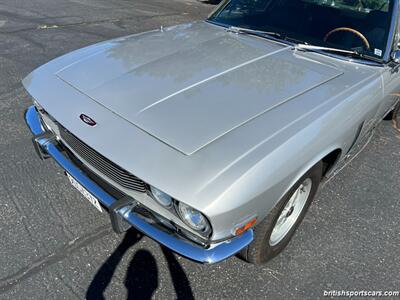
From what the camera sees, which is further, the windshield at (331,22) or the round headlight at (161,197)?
the windshield at (331,22)

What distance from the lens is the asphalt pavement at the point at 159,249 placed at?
7.27 ft

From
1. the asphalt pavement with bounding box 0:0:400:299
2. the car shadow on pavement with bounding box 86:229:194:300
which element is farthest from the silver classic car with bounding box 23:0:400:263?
the car shadow on pavement with bounding box 86:229:194:300

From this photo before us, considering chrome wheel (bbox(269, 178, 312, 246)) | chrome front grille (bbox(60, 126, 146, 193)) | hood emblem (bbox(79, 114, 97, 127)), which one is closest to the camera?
chrome front grille (bbox(60, 126, 146, 193))

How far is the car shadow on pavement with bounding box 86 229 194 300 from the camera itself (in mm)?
2176

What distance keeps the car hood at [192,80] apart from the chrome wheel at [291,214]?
687 millimetres

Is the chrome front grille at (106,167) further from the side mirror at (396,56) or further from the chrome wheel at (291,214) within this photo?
the side mirror at (396,56)

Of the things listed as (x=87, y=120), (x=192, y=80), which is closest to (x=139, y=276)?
(x=87, y=120)

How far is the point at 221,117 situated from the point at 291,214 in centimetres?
102

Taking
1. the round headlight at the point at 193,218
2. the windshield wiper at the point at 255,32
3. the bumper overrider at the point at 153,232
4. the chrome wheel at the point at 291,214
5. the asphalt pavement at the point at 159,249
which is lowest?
the asphalt pavement at the point at 159,249

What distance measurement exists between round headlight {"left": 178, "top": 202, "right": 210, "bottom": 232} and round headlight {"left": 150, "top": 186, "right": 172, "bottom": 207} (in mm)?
86

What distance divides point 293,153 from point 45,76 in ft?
6.09

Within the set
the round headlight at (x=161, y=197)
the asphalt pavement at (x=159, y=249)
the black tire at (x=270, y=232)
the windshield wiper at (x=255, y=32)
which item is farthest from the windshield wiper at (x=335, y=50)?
the round headlight at (x=161, y=197)

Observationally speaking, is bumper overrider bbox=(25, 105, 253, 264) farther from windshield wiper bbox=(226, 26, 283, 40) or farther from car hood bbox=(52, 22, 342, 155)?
windshield wiper bbox=(226, 26, 283, 40)

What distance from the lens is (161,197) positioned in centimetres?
178
